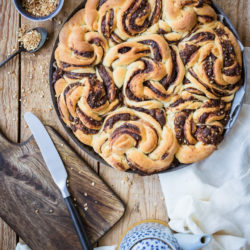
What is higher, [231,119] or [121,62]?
[121,62]

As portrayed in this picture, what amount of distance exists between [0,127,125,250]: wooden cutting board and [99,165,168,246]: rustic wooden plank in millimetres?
56

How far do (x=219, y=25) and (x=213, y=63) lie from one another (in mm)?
173

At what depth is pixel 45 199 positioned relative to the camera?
181cm

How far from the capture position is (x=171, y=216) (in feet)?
5.61

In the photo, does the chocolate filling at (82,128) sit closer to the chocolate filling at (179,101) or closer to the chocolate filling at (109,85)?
the chocolate filling at (109,85)

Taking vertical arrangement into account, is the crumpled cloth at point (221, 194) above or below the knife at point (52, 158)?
below

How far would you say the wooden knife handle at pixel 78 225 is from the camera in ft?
5.61

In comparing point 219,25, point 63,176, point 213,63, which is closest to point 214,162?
point 213,63

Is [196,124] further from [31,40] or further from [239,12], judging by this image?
[31,40]

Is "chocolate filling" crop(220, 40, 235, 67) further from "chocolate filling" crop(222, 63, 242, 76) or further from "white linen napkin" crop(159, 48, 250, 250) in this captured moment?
"white linen napkin" crop(159, 48, 250, 250)

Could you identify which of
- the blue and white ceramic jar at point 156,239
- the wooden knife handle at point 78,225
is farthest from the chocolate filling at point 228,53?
the wooden knife handle at point 78,225

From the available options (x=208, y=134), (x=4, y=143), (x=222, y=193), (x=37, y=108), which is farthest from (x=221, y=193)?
(x=4, y=143)

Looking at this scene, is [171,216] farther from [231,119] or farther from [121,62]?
[121,62]

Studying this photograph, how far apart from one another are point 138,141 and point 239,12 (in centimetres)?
82
